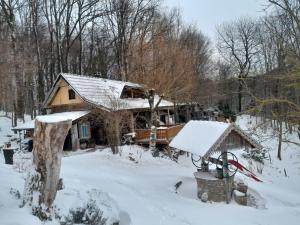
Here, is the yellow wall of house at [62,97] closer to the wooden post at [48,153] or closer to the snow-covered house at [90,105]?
the snow-covered house at [90,105]

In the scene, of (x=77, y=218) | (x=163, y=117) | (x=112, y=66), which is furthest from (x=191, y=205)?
(x=112, y=66)

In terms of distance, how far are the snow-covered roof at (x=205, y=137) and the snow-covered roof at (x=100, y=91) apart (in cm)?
823

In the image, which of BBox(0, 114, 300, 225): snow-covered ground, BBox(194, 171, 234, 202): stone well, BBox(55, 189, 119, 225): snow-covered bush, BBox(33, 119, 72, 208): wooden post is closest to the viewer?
BBox(33, 119, 72, 208): wooden post

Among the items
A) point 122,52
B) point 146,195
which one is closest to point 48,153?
point 146,195

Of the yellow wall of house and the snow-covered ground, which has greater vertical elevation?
the yellow wall of house

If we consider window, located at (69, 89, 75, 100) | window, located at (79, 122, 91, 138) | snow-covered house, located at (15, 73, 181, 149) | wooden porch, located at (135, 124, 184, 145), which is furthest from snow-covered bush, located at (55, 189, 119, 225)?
window, located at (69, 89, 75, 100)

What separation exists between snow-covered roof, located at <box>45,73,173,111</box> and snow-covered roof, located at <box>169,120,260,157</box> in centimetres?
823

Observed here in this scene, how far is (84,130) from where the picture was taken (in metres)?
24.6

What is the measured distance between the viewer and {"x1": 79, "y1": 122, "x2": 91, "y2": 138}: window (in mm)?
24375

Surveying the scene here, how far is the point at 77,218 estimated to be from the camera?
8688 mm

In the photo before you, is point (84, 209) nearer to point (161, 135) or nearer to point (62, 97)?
point (161, 135)

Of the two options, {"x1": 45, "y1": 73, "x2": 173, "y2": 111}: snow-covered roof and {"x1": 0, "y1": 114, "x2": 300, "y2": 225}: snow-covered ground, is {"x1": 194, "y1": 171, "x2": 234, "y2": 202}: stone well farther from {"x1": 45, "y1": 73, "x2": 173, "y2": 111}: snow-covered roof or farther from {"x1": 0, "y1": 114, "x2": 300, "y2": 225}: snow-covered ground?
{"x1": 45, "y1": 73, "x2": 173, "y2": 111}: snow-covered roof

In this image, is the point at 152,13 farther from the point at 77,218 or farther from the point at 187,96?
the point at 77,218

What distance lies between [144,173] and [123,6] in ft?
73.6
